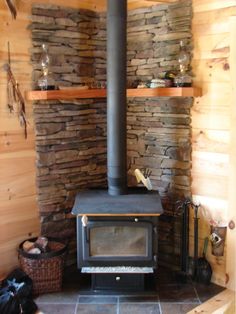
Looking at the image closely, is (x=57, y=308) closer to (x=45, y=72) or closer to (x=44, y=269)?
(x=44, y=269)

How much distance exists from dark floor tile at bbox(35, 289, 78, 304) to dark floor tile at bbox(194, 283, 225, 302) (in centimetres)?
85

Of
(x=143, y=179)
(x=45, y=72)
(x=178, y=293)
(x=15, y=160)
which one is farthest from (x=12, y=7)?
(x=178, y=293)

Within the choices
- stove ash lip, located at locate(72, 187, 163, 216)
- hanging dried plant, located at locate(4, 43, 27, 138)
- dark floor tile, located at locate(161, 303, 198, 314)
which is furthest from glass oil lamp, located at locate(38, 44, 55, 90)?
dark floor tile, located at locate(161, 303, 198, 314)

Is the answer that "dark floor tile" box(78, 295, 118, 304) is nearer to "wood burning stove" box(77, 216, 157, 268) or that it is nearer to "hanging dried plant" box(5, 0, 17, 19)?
"wood burning stove" box(77, 216, 157, 268)

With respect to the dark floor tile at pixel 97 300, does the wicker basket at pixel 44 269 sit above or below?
above

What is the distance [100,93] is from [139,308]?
160 centimetres

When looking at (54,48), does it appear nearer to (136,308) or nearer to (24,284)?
(24,284)

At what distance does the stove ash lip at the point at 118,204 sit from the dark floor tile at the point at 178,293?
607mm

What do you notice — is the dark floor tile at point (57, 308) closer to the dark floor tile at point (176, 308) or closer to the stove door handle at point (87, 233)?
the stove door handle at point (87, 233)

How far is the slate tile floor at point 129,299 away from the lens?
2.78 meters

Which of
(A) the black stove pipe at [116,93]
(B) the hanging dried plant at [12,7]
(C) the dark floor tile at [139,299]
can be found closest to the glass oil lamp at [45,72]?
(B) the hanging dried plant at [12,7]

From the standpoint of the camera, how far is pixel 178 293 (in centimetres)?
299

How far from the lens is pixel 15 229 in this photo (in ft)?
10.4

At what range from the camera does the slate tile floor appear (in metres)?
2.78
